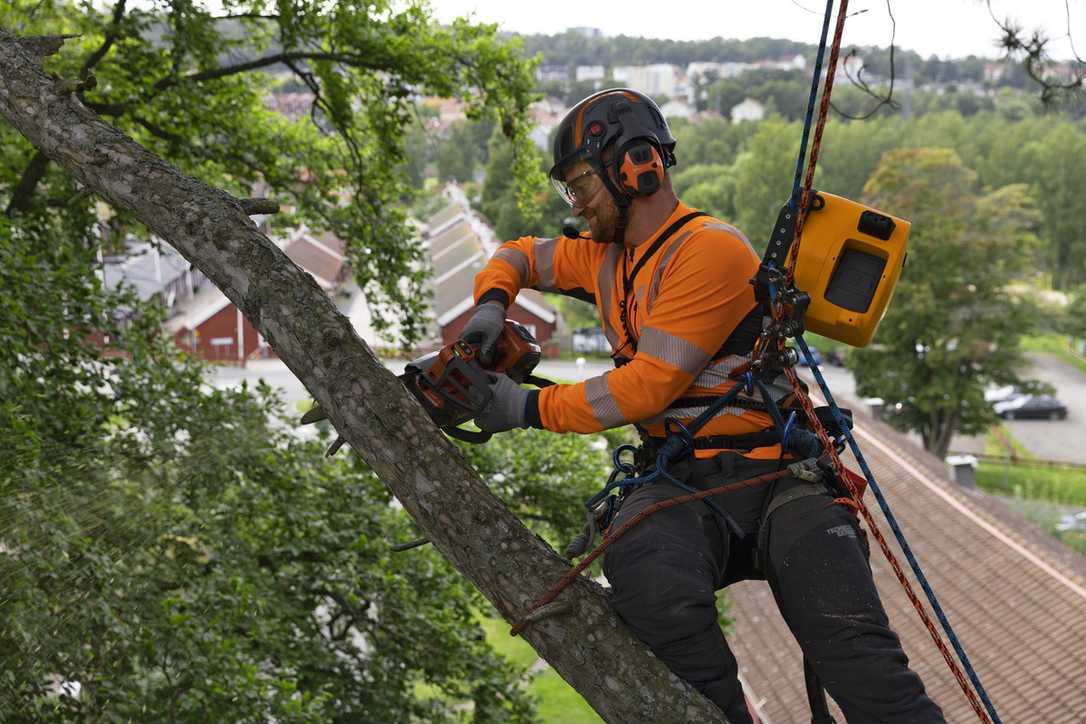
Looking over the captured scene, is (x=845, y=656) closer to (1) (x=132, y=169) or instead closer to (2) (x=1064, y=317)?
(1) (x=132, y=169)

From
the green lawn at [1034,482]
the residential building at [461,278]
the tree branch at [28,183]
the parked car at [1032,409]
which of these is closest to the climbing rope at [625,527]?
the tree branch at [28,183]

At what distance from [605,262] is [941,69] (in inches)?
7807

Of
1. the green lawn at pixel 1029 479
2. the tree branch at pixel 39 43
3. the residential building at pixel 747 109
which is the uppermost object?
the tree branch at pixel 39 43

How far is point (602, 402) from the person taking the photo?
341 centimetres

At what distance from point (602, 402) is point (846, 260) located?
920 mm

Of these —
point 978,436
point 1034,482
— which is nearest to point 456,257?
point 978,436

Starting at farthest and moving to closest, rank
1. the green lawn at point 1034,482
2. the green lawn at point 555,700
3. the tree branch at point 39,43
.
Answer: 1. the green lawn at point 1034,482
2. the green lawn at point 555,700
3. the tree branch at point 39,43

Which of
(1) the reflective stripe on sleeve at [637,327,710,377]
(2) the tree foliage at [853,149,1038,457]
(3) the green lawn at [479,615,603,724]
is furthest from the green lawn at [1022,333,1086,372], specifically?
(1) the reflective stripe on sleeve at [637,327,710,377]

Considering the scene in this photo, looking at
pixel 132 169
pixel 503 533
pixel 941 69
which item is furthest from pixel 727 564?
pixel 941 69

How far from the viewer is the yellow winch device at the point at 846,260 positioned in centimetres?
354

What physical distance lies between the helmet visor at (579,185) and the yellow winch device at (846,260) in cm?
62

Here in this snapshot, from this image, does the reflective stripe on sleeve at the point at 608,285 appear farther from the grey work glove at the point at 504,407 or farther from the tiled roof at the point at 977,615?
the tiled roof at the point at 977,615

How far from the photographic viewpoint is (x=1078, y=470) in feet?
111

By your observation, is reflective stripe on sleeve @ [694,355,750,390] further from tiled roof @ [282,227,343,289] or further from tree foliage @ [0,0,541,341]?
tiled roof @ [282,227,343,289]
